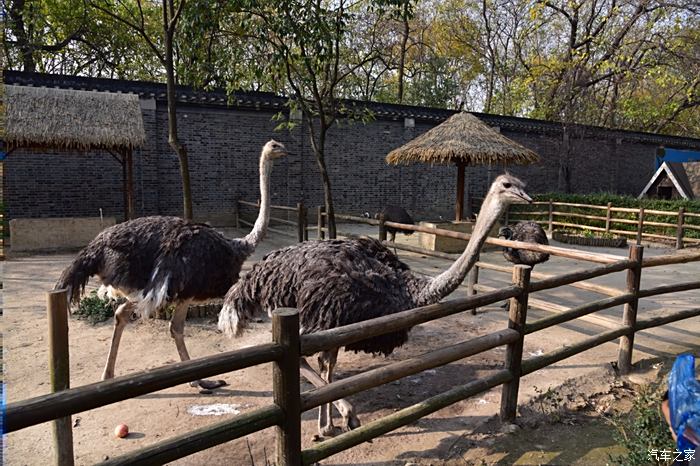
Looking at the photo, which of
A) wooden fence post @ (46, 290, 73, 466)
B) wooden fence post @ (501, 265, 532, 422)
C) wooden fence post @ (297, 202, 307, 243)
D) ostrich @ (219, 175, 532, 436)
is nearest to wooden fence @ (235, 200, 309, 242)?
wooden fence post @ (297, 202, 307, 243)

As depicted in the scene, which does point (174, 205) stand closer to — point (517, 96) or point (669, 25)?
point (517, 96)

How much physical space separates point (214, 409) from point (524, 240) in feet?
14.6

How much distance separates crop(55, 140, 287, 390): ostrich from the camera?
3.71m

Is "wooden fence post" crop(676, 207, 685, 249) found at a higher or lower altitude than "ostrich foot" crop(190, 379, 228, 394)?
higher

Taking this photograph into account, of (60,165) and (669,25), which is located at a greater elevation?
(669,25)

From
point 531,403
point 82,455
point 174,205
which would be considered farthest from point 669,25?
point 82,455

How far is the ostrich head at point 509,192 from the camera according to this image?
3184 millimetres

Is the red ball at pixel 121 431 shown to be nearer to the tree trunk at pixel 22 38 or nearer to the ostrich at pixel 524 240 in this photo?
the ostrich at pixel 524 240

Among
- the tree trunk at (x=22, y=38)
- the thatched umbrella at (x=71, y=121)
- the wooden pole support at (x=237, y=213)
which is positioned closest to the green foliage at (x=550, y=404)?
the thatched umbrella at (x=71, y=121)

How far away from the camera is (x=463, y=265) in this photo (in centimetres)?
310

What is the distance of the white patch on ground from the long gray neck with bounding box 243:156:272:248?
1397 millimetres

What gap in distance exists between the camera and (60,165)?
1148 centimetres

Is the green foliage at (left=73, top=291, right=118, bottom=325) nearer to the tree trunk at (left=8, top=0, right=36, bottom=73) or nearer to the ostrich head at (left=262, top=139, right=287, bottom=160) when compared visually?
the ostrich head at (left=262, top=139, right=287, bottom=160)

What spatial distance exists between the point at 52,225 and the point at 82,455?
7984 millimetres
